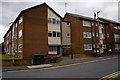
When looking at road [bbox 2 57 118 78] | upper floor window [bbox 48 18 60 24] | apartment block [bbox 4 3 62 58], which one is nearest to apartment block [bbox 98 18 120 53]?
upper floor window [bbox 48 18 60 24]

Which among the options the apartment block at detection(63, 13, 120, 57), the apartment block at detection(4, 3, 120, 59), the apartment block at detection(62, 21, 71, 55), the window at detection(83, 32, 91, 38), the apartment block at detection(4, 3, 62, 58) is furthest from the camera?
the window at detection(83, 32, 91, 38)

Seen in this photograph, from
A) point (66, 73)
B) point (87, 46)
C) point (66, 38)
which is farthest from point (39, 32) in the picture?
point (87, 46)

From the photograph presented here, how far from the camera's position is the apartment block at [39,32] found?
18.9 metres

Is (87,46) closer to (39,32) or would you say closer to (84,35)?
(84,35)

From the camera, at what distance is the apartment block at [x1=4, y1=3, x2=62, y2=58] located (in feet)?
62.1

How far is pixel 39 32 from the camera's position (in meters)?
20.3

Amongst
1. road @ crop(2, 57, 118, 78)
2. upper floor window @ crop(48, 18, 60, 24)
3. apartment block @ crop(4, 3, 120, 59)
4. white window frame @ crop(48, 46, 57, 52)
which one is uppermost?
upper floor window @ crop(48, 18, 60, 24)

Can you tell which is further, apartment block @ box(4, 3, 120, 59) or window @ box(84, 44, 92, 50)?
window @ box(84, 44, 92, 50)

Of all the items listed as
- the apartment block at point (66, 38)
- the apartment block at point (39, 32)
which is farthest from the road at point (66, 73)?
the apartment block at point (66, 38)

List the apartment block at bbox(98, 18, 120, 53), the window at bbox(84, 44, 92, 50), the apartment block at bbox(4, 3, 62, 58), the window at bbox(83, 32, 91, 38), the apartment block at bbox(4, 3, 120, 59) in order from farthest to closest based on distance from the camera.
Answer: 1. the apartment block at bbox(98, 18, 120, 53)
2. the window at bbox(83, 32, 91, 38)
3. the window at bbox(84, 44, 92, 50)
4. the apartment block at bbox(4, 3, 120, 59)
5. the apartment block at bbox(4, 3, 62, 58)

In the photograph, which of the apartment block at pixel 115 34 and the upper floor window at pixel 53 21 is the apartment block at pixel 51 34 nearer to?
the upper floor window at pixel 53 21

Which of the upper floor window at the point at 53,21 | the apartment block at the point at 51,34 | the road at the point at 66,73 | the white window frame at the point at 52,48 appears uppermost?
the upper floor window at the point at 53,21

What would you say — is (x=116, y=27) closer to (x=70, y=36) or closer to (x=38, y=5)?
(x=70, y=36)

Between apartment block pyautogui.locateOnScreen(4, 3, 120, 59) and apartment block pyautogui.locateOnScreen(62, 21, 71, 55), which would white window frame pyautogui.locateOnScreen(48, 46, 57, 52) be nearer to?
apartment block pyautogui.locateOnScreen(4, 3, 120, 59)
